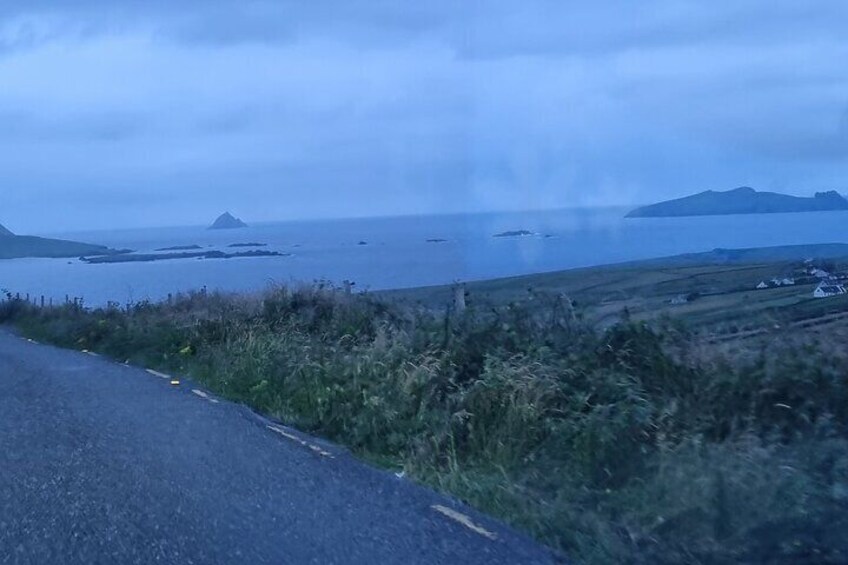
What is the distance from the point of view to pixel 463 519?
8.24 meters

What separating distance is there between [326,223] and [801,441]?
74392 millimetres

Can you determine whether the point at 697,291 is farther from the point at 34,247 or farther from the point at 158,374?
the point at 34,247

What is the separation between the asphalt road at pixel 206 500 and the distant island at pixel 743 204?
35.1 feet

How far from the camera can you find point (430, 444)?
35.2ft

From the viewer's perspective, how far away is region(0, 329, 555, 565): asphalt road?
→ 24.4 ft

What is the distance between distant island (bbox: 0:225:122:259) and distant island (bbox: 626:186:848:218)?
59.6 metres

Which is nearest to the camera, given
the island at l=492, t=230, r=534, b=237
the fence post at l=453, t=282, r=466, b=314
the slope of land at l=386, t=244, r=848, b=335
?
the slope of land at l=386, t=244, r=848, b=335

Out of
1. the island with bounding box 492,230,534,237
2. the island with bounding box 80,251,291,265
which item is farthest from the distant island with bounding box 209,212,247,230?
the island with bounding box 492,230,534,237

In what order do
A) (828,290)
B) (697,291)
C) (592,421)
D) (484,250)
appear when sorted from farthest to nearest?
(484,250) → (697,291) → (828,290) → (592,421)

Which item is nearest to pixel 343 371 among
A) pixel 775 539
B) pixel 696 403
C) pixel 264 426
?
pixel 264 426

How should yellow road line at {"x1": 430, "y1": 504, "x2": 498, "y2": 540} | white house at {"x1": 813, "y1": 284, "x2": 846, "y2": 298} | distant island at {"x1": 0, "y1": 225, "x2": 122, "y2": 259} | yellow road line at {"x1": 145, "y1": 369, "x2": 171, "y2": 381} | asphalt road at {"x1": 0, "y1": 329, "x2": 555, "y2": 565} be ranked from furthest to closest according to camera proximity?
distant island at {"x1": 0, "y1": 225, "x2": 122, "y2": 259}, yellow road line at {"x1": 145, "y1": 369, "x2": 171, "y2": 381}, white house at {"x1": 813, "y1": 284, "x2": 846, "y2": 298}, yellow road line at {"x1": 430, "y1": 504, "x2": 498, "y2": 540}, asphalt road at {"x1": 0, "y1": 329, "x2": 555, "y2": 565}

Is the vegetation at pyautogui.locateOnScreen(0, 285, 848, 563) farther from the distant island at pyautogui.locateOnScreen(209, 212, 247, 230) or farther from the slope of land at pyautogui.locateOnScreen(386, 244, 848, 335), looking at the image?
the distant island at pyautogui.locateOnScreen(209, 212, 247, 230)

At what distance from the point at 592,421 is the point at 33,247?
3077 inches

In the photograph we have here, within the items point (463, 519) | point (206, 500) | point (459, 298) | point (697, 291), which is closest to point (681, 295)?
point (697, 291)
